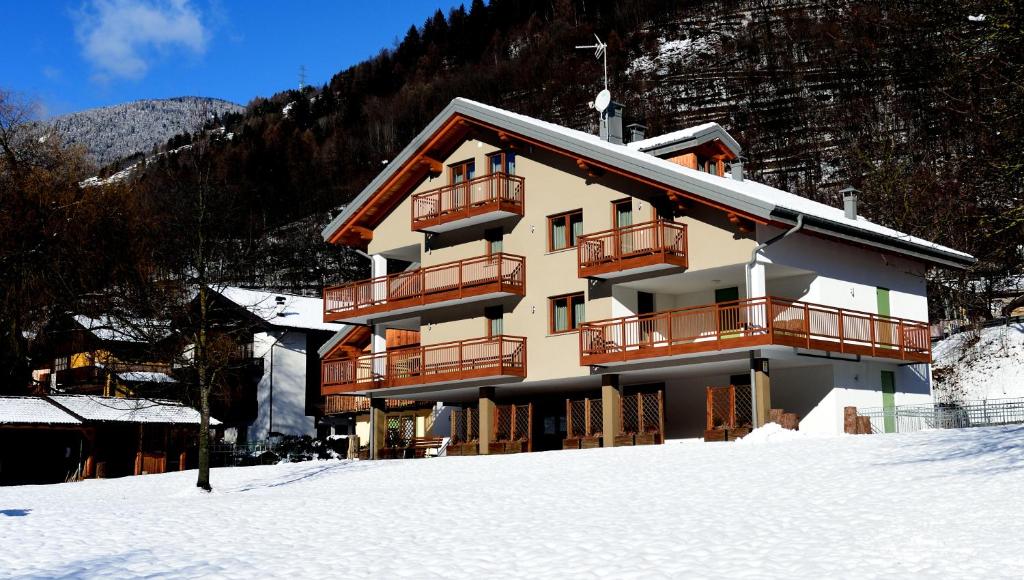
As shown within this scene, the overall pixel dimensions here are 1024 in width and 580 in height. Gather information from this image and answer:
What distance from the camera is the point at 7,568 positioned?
15.0m

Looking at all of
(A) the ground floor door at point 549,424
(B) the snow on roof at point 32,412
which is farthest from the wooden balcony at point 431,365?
(B) the snow on roof at point 32,412

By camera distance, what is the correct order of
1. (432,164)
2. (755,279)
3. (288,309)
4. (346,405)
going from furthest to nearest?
1. (288,309)
2. (346,405)
3. (432,164)
4. (755,279)

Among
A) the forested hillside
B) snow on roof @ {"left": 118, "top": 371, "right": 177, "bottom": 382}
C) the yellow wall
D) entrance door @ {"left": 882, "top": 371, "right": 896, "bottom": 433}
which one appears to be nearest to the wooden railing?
snow on roof @ {"left": 118, "top": 371, "right": 177, "bottom": 382}

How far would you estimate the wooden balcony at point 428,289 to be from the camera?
37.3 m

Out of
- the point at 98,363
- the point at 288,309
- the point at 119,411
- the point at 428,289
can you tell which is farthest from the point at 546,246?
the point at 288,309

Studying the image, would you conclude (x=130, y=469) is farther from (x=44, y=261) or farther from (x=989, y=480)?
(x=989, y=480)

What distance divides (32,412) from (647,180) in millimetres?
26723

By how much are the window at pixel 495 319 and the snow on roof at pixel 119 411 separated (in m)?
15.3

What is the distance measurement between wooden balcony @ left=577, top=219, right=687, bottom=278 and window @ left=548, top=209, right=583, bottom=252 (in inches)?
62.9

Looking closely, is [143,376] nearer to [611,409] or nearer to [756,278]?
[611,409]

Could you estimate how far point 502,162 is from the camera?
3903 centimetres

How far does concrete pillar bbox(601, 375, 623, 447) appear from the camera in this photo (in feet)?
113

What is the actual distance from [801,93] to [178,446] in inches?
3646

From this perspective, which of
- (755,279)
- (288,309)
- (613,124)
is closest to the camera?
(755,279)
